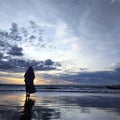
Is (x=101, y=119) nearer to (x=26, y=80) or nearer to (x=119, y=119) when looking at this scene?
(x=119, y=119)

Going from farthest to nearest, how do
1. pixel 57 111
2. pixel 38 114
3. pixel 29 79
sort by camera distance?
pixel 29 79
pixel 57 111
pixel 38 114

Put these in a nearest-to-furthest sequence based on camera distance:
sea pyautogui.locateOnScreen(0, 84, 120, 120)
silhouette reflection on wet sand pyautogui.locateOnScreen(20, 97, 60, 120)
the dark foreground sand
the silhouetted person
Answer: silhouette reflection on wet sand pyautogui.locateOnScreen(20, 97, 60, 120) → the dark foreground sand → sea pyautogui.locateOnScreen(0, 84, 120, 120) → the silhouetted person

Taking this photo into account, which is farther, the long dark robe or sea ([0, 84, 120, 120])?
the long dark robe

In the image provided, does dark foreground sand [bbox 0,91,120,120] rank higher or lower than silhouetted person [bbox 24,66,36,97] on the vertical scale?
lower

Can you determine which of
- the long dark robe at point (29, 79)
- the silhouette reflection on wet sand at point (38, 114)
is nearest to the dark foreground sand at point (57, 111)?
the silhouette reflection on wet sand at point (38, 114)

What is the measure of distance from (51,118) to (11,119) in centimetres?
189

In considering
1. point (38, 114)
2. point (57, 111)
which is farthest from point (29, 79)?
point (38, 114)

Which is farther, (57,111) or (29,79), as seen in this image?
(29,79)

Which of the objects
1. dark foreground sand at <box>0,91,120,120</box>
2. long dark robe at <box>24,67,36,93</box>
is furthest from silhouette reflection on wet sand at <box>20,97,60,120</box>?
long dark robe at <box>24,67,36,93</box>

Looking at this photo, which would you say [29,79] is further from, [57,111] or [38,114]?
[38,114]

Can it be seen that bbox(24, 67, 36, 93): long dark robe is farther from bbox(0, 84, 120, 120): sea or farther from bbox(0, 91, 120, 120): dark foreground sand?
bbox(0, 91, 120, 120): dark foreground sand

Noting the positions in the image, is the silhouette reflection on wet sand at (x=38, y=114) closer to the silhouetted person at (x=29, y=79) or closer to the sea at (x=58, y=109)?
the sea at (x=58, y=109)

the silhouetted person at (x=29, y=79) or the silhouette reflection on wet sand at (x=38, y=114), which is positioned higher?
the silhouetted person at (x=29, y=79)

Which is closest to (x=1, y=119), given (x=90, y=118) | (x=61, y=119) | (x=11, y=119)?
(x=11, y=119)
